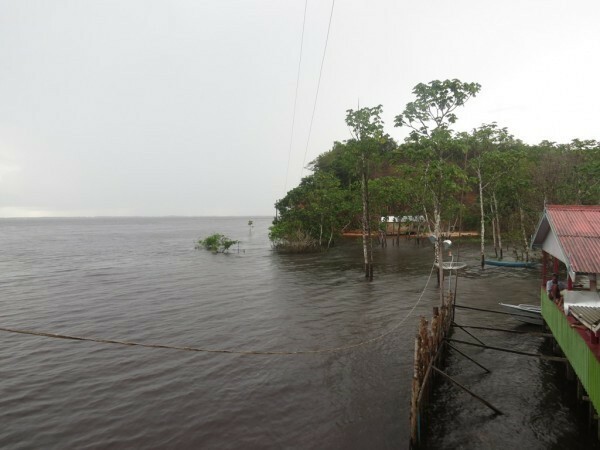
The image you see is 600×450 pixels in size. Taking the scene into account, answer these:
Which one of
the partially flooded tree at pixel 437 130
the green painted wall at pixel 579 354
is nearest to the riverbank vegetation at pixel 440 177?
the partially flooded tree at pixel 437 130

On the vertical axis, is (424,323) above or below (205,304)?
above

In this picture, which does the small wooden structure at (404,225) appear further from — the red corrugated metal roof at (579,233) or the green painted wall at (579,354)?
the red corrugated metal roof at (579,233)

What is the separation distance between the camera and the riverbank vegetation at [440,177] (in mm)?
25406

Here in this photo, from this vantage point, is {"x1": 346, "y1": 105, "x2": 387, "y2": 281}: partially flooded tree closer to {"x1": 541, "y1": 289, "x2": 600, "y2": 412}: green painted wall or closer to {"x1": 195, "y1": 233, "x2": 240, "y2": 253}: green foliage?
{"x1": 541, "y1": 289, "x2": 600, "y2": 412}: green painted wall

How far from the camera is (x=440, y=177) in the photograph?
24.2 metres

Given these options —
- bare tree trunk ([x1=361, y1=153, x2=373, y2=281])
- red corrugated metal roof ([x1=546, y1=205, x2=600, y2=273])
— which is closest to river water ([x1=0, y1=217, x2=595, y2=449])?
bare tree trunk ([x1=361, y1=153, x2=373, y2=281])

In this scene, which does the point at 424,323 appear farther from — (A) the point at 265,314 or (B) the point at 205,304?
(B) the point at 205,304

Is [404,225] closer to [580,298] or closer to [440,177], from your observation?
[440,177]

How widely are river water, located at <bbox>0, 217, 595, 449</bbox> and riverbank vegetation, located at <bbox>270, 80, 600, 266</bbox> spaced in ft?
26.7

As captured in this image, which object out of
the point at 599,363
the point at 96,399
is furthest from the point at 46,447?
the point at 599,363

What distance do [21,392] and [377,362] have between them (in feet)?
39.5

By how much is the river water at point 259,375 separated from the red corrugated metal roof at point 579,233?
14.3ft

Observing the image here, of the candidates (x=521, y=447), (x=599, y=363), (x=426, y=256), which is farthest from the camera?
(x=426, y=256)

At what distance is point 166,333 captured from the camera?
18.8 meters
